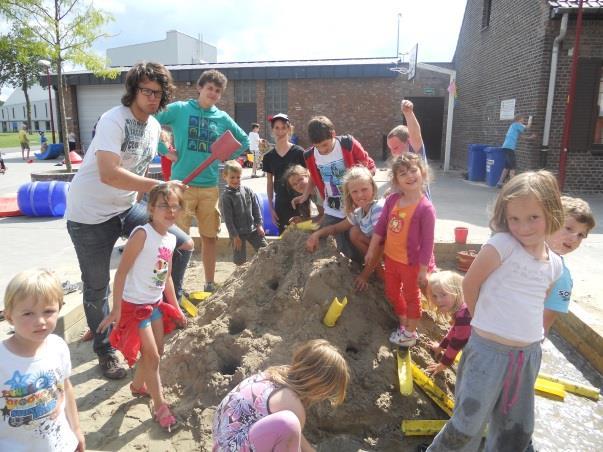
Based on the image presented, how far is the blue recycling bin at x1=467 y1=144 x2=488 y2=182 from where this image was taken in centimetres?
1359

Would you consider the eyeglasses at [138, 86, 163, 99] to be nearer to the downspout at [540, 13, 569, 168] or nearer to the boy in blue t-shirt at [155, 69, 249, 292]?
the boy in blue t-shirt at [155, 69, 249, 292]

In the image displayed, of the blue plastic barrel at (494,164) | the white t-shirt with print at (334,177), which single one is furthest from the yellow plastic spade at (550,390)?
the blue plastic barrel at (494,164)

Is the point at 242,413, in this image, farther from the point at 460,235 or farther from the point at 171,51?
the point at 171,51

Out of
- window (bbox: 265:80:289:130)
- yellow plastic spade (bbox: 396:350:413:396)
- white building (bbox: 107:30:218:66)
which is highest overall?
white building (bbox: 107:30:218:66)

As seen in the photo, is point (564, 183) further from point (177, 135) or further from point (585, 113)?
point (177, 135)

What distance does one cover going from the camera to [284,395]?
169 cm

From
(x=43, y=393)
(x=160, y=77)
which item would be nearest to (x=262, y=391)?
(x=43, y=393)

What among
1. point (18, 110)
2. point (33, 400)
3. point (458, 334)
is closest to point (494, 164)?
point (458, 334)

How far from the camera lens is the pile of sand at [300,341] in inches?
104

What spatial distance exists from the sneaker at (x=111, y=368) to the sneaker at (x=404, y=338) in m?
1.86

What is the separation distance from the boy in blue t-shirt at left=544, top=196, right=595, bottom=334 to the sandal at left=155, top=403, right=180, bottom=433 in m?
2.14

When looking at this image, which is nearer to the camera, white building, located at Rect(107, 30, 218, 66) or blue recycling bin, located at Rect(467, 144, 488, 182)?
blue recycling bin, located at Rect(467, 144, 488, 182)

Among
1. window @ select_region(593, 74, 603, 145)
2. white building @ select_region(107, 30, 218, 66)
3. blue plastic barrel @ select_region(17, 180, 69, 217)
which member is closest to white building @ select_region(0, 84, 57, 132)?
white building @ select_region(107, 30, 218, 66)

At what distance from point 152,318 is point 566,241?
2420 mm
